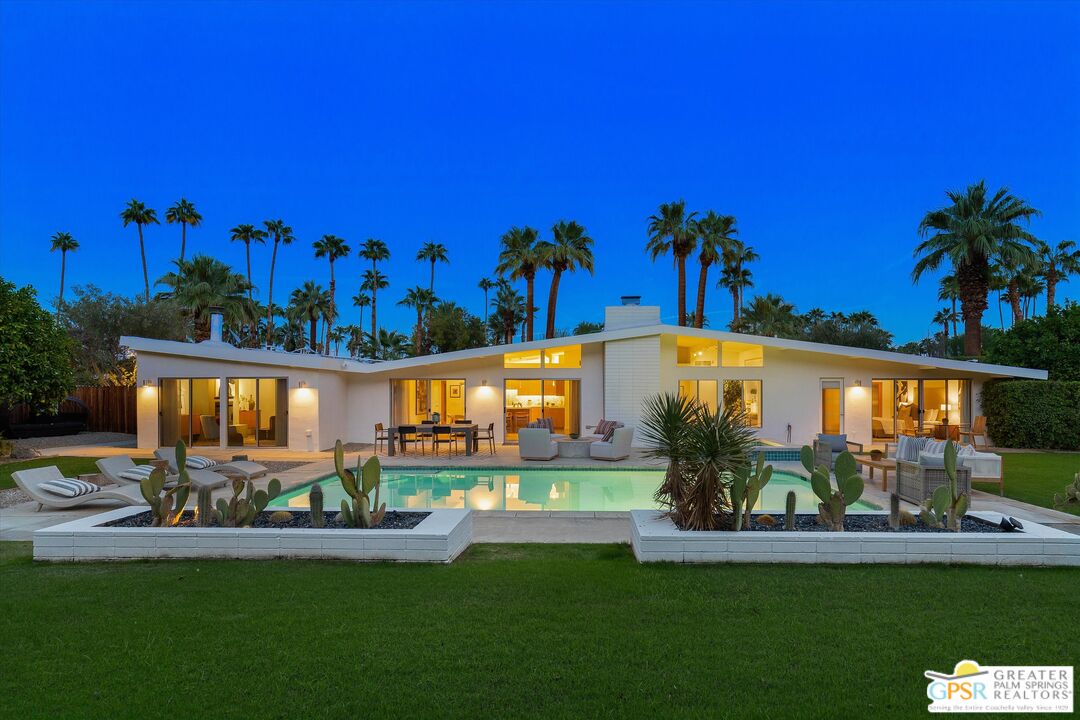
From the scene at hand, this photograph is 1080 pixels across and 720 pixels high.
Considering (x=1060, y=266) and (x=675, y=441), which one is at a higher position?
(x=1060, y=266)

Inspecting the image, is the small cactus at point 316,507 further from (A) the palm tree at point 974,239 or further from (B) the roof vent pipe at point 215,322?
(A) the palm tree at point 974,239

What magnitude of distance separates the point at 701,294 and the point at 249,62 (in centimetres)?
3670

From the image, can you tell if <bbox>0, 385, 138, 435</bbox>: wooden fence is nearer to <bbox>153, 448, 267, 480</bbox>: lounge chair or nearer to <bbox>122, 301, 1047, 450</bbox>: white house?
<bbox>122, 301, 1047, 450</bbox>: white house

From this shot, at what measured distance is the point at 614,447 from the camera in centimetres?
1395

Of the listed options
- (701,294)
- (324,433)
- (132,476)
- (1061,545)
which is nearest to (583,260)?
(701,294)

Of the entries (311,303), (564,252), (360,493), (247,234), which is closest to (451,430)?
(360,493)

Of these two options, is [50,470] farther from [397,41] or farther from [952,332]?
[952,332]

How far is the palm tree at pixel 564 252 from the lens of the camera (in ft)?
93.8

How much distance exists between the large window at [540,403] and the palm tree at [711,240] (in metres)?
11.9

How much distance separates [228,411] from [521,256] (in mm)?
15886

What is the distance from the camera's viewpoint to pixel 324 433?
54.3 ft

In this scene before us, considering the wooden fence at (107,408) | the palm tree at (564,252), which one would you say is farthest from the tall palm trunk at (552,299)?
the wooden fence at (107,408)

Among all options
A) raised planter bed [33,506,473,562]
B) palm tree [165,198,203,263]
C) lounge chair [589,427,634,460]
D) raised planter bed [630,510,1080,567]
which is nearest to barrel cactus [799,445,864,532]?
raised planter bed [630,510,1080,567]

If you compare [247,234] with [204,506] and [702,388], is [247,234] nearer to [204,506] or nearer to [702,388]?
[702,388]
